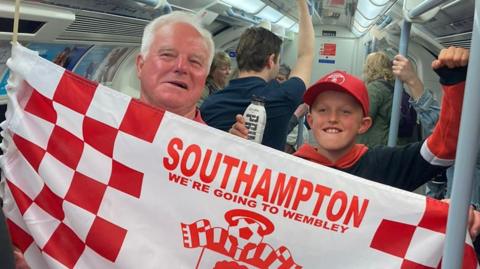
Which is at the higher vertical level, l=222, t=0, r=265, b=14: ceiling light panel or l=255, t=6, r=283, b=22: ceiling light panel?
l=255, t=6, r=283, b=22: ceiling light panel

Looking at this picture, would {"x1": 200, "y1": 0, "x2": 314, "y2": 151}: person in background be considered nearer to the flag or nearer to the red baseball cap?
the red baseball cap

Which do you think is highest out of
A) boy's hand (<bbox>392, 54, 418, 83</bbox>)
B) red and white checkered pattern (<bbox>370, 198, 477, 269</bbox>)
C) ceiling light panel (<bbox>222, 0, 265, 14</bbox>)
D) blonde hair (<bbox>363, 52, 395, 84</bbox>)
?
ceiling light panel (<bbox>222, 0, 265, 14</bbox>)

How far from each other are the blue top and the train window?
119cm

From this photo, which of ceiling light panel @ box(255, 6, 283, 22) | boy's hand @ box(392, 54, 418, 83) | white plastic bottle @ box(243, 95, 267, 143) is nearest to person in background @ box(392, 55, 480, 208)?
boy's hand @ box(392, 54, 418, 83)

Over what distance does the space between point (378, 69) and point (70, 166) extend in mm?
3460

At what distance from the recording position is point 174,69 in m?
1.97

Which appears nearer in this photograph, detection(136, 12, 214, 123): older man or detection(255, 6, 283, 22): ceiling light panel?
Result: detection(136, 12, 214, 123): older man

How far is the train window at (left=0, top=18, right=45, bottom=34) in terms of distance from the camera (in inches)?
110

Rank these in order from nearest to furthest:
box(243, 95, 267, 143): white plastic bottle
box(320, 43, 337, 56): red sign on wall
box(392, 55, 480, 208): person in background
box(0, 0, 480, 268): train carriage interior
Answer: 1. box(243, 95, 267, 143): white plastic bottle
2. box(392, 55, 480, 208): person in background
3. box(0, 0, 480, 268): train carriage interior
4. box(320, 43, 337, 56): red sign on wall

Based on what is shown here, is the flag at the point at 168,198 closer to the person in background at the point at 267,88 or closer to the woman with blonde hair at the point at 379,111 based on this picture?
the person in background at the point at 267,88

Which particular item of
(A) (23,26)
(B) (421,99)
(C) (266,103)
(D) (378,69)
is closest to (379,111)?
(D) (378,69)

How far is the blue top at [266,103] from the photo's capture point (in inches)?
107

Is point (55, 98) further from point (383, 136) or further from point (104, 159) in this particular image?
point (383, 136)

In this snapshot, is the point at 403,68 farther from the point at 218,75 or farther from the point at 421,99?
the point at 218,75
